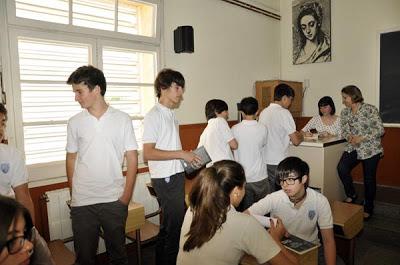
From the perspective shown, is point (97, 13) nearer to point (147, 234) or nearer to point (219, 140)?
point (219, 140)

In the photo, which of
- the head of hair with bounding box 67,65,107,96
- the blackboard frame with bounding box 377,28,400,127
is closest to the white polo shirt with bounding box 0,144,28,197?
the head of hair with bounding box 67,65,107,96

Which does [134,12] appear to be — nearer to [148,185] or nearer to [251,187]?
[148,185]

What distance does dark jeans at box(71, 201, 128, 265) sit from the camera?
1.95 m

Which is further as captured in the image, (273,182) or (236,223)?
(273,182)

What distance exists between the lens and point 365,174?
387 cm

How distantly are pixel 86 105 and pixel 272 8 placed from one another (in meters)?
4.39

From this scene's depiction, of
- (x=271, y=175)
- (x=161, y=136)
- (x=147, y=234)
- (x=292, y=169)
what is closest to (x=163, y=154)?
(x=161, y=136)

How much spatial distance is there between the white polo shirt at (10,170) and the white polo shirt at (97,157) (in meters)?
0.31

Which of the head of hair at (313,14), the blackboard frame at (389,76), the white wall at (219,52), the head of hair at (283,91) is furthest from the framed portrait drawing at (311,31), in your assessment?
the head of hair at (283,91)

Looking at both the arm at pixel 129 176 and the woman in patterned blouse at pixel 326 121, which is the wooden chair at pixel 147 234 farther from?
the woman in patterned blouse at pixel 326 121

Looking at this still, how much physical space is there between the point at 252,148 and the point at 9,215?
7.60 feet

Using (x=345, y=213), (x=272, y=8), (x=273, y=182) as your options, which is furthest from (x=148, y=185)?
(x=272, y=8)

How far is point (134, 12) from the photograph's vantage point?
352 centimetres

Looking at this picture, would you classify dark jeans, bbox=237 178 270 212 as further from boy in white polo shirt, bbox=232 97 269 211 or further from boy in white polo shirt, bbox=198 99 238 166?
boy in white polo shirt, bbox=198 99 238 166
